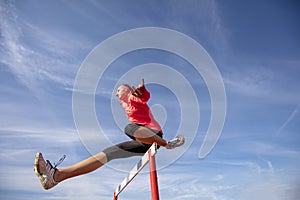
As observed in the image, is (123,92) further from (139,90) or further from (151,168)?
(151,168)

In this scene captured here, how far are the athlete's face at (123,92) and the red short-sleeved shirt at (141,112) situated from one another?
18 cm

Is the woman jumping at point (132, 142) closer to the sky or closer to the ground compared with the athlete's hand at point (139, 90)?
closer to the ground

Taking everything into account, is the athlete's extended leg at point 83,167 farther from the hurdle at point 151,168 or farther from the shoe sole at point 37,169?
the hurdle at point 151,168

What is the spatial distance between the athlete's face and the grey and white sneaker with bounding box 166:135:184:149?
1.10m

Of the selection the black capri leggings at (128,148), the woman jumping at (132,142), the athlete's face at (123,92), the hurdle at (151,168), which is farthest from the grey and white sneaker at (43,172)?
the athlete's face at (123,92)

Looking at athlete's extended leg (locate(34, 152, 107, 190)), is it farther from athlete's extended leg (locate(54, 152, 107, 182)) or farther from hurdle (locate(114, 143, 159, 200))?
hurdle (locate(114, 143, 159, 200))

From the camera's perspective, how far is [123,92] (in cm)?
445

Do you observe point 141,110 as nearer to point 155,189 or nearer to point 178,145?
point 178,145

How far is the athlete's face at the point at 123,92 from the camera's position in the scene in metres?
4.44

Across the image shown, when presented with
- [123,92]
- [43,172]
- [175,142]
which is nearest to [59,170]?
[43,172]

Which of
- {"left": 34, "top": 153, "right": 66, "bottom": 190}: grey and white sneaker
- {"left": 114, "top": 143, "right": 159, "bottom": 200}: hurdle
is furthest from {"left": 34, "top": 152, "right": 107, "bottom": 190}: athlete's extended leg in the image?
{"left": 114, "top": 143, "right": 159, "bottom": 200}: hurdle

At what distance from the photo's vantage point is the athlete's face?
175 inches

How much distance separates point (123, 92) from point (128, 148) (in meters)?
0.94

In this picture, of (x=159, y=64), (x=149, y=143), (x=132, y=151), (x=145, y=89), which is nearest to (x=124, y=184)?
(x=132, y=151)
